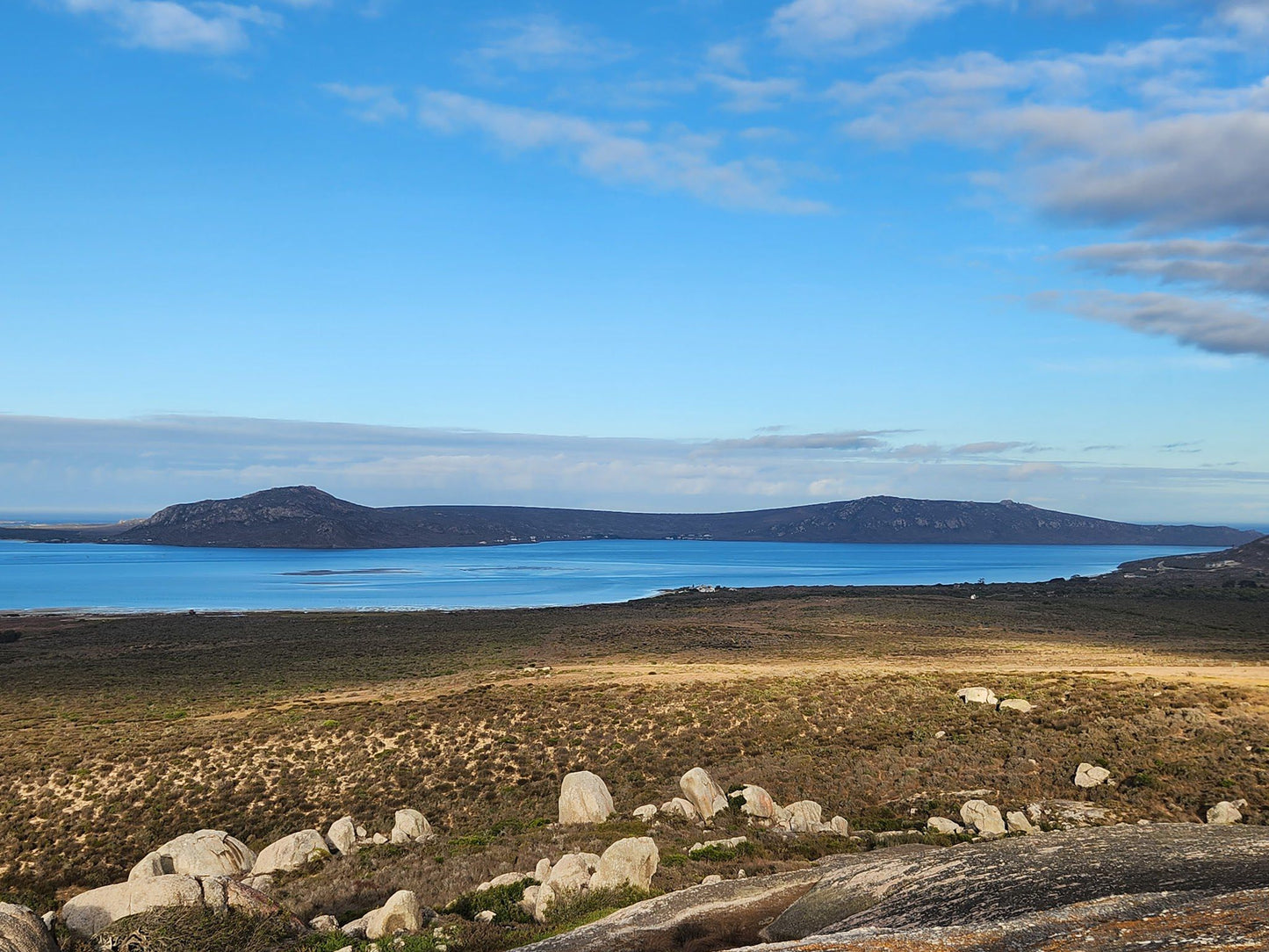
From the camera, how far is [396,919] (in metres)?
13.2

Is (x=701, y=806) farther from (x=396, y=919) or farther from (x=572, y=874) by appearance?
(x=396, y=919)

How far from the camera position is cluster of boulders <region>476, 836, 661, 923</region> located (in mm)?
14188

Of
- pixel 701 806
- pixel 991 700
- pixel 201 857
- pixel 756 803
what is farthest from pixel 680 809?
pixel 991 700

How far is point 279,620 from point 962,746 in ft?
272

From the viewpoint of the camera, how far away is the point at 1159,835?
12453mm

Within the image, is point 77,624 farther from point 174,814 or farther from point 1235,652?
point 1235,652

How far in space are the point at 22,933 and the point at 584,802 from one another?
12.6 meters

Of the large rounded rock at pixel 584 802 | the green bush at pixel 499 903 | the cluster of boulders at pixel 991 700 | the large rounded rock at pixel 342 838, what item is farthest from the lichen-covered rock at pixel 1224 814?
the large rounded rock at pixel 342 838

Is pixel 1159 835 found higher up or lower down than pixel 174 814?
higher up

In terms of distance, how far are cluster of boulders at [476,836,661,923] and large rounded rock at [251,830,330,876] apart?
21.9ft

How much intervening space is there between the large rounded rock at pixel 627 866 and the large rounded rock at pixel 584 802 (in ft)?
20.0

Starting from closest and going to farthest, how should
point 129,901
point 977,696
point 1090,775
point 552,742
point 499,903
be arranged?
point 129,901 < point 499,903 < point 1090,775 < point 552,742 < point 977,696

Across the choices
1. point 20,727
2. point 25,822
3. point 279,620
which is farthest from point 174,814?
point 279,620

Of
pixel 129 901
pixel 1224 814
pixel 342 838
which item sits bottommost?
pixel 342 838
